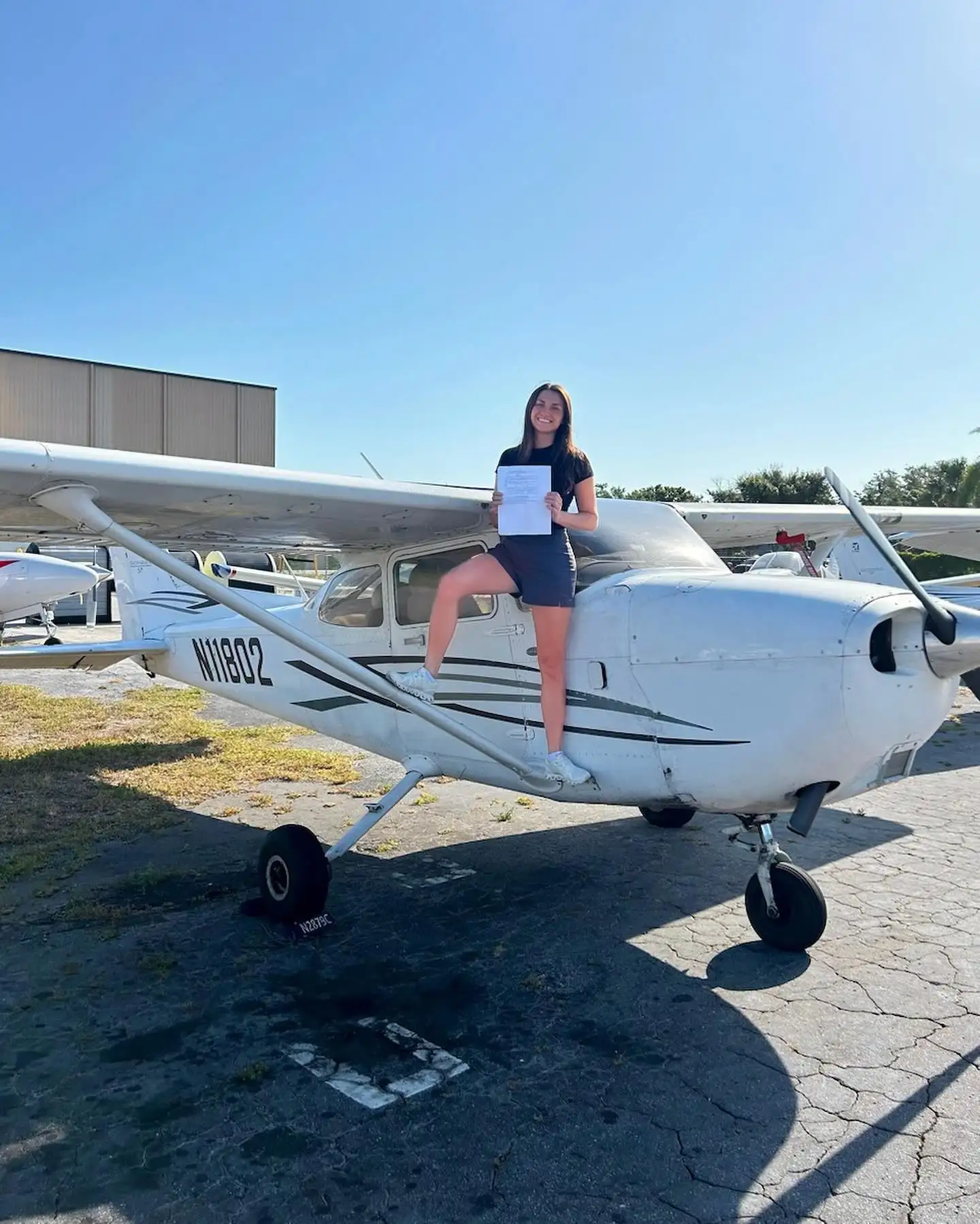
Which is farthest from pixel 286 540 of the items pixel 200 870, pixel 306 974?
pixel 306 974

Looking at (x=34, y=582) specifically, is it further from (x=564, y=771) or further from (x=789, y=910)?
(x=789, y=910)

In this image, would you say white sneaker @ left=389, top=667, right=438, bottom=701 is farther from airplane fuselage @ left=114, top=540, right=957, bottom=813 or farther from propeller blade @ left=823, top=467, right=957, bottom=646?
propeller blade @ left=823, top=467, right=957, bottom=646

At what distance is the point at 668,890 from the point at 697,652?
1913 mm

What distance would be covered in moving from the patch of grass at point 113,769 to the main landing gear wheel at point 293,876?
157 centimetres

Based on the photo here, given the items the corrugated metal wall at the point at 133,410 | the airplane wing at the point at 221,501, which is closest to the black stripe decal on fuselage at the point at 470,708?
the airplane wing at the point at 221,501

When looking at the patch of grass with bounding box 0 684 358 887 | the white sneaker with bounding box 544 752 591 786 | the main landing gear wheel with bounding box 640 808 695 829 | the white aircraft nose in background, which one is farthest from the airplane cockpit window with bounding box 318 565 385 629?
the white aircraft nose in background

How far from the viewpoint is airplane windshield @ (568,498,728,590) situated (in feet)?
14.0

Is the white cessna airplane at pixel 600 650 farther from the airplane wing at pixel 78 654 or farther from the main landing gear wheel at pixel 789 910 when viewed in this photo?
the airplane wing at pixel 78 654

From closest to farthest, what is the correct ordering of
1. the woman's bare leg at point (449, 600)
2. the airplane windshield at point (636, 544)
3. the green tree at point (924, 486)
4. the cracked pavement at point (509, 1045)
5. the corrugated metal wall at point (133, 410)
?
the cracked pavement at point (509, 1045) < the woman's bare leg at point (449, 600) < the airplane windshield at point (636, 544) < the corrugated metal wall at point (133, 410) < the green tree at point (924, 486)

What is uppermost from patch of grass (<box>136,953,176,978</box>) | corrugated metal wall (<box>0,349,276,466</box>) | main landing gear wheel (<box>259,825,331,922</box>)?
corrugated metal wall (<box>0,349,276,466</box>)

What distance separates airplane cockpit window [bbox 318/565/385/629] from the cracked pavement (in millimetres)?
1541

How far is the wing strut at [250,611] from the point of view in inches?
145

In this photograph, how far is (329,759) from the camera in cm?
836

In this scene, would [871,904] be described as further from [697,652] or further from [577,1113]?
[577,1113]
